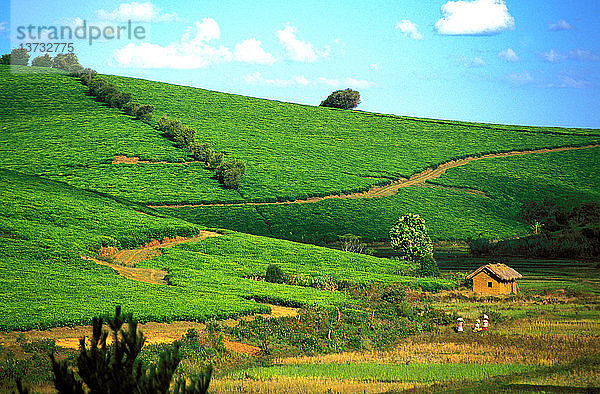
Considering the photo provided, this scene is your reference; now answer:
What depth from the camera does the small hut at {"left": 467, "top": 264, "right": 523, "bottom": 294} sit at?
65.8 metres

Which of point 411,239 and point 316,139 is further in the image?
point 316,139

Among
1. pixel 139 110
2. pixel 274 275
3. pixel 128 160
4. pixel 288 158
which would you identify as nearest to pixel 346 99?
pixel 288 158

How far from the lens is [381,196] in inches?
4862

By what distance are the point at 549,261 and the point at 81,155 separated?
265 feet

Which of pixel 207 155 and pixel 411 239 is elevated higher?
pixel 207 155

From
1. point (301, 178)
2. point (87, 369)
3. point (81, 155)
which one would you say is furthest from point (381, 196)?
point (87, 369)

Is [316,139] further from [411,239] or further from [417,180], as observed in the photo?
[411,239]

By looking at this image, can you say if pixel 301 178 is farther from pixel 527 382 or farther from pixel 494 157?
pixel 527 382

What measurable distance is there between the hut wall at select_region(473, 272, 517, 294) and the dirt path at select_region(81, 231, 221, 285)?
1233 inches

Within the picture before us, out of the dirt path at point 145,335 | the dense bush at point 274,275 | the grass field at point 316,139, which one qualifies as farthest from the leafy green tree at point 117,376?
the grass field at point 316,139

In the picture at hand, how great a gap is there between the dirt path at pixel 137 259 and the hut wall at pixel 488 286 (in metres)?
31.3

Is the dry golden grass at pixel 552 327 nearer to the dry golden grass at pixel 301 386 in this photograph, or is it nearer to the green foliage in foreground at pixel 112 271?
the green foliage in foreground at pixel 112 271

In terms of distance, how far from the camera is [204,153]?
12525cm

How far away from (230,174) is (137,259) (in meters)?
46.8
